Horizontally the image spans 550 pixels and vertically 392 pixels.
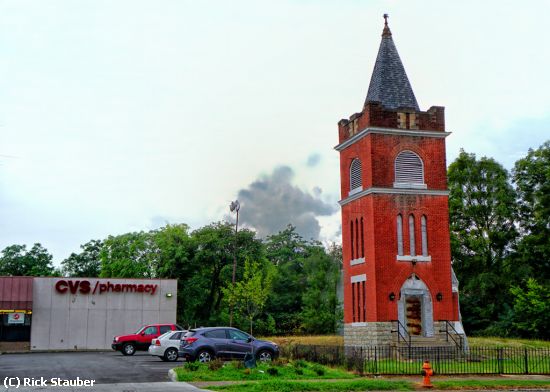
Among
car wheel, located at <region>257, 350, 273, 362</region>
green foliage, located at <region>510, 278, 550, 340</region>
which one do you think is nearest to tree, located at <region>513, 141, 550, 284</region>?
green foliage, located at <region>510, 278, 550, 340</region>

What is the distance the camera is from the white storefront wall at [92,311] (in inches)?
1759

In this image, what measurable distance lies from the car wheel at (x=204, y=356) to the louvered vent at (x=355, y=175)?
14.6 m

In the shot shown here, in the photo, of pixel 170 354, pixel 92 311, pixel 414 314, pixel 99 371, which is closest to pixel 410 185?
pixel 414 314

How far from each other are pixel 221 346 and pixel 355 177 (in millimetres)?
15148

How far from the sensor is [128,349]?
3538 cm

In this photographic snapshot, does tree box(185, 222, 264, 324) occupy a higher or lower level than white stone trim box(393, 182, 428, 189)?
lower

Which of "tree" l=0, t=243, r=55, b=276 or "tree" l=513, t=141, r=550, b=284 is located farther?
"tree" l=0, t=243, r=55, b=276

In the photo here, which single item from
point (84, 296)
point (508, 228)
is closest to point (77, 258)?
point (84, 296)

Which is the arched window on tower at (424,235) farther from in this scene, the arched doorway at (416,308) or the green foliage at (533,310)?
the green foliage at (533,310)

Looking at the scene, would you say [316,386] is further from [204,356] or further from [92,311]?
[92,311]

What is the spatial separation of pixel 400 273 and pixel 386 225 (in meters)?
2.64

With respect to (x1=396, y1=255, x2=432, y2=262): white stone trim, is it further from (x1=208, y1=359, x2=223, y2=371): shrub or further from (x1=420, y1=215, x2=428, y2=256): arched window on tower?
(x1=208, y1=359, x2=223, y2=371): shrub

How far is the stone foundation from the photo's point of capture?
33.9m

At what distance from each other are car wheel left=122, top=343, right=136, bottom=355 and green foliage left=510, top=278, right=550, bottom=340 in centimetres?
3118
